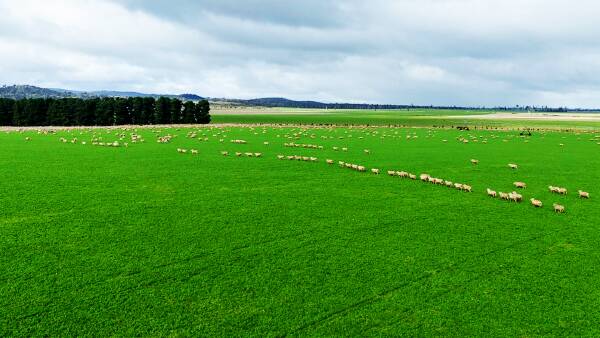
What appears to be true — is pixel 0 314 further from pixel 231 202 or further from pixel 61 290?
pixel 231 202

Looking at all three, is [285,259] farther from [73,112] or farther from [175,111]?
[175,111]

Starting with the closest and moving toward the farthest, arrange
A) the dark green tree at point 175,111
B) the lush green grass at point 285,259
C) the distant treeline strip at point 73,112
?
the lush green grass at point 285,259
the distant treeline strip at point 73,112
the dark green tree at point 175,111

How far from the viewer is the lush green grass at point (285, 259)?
32.4 feet

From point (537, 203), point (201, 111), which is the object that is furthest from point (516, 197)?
point (201, 111)

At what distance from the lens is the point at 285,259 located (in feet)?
42.3

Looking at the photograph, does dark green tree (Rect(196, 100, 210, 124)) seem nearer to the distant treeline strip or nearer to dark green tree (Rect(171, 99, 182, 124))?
dark green tree (Rect(171, 99, 182, 124))

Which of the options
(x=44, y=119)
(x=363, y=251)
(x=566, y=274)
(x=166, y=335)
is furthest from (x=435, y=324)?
(x=44, y=119)

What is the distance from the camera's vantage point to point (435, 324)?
9.91 metres

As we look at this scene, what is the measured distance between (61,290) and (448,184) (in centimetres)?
2012

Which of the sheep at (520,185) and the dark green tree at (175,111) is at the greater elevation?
the dark green tree at (175,111)

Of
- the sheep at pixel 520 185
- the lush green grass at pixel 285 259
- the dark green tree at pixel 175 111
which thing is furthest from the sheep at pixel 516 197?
the dark green tree at pixel 175 111

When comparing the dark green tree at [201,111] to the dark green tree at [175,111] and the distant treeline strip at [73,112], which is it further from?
the distant treeline strip at [73,112]

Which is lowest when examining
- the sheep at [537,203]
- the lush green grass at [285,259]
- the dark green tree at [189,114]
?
the lush green grass at [285,259]

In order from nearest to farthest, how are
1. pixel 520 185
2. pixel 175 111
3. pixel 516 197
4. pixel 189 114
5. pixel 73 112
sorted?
pixel 516 197 < pixel 520 185 < pixel 73 112 < pixel 175 111 < pixel 189 114
